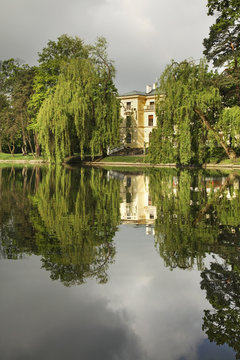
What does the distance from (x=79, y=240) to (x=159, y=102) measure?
26916 millimetres

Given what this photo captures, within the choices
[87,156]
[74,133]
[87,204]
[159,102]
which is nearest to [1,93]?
[87,156]

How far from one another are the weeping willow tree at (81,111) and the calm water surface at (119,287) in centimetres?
2761

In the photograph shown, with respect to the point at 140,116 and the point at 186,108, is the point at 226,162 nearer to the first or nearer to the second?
the point at 186,108

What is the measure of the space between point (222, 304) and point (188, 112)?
27.8 meters

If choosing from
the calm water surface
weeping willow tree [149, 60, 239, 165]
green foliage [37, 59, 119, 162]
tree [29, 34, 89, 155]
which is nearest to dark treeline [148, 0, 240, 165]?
weeping willow tree [149, 60, 239, 165]

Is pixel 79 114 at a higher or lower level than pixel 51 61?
lower

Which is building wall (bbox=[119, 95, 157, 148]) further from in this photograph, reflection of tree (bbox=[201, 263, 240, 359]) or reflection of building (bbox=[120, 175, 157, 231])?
reflection of tree (bbox=[201, 263, 240, 359])

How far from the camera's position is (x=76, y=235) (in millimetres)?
7082

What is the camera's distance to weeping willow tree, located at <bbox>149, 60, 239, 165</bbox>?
30.8m

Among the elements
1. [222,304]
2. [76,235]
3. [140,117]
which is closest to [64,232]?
[76,235]

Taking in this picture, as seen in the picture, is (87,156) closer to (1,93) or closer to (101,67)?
(101,67)

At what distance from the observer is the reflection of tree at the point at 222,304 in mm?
3413

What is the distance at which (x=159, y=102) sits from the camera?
32.2 metres

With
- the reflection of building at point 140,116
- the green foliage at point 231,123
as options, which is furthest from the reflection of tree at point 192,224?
the reflection of building at point 140,116
